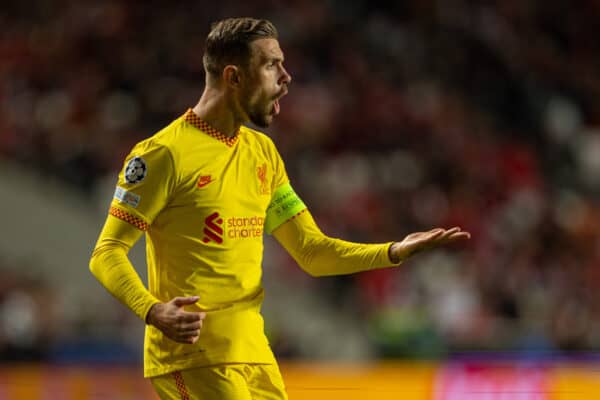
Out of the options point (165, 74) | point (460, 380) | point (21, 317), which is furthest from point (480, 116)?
point (460, 380)

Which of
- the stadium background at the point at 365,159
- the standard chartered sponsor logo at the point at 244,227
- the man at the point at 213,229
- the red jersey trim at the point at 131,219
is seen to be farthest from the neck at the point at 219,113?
the stadium background at the point at 365,159

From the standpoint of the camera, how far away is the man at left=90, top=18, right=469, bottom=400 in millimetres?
3473

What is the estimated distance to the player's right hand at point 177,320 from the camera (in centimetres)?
323

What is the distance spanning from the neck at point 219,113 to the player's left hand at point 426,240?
0.64 meters

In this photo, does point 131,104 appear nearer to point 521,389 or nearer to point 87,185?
point 87,185

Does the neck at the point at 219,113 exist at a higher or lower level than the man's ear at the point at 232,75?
lower

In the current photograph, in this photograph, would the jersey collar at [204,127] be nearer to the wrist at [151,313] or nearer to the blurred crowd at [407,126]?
the wrist at [151,313]

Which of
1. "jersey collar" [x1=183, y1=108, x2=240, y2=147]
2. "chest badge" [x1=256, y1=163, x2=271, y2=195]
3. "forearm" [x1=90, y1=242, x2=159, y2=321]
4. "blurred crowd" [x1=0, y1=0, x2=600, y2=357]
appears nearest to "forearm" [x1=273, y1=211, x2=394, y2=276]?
"chest badge" [x1=256, y1=163, x2=271, y2=195]

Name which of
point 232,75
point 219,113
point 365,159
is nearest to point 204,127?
point 219,113

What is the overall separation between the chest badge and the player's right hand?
0.58m

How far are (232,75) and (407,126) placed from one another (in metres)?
7.85

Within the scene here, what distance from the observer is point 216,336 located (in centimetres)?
353

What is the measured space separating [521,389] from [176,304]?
7.21 ft

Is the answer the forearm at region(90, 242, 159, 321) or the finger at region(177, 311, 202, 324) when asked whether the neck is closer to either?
the forearm at region(90, 242, 159, 321)
